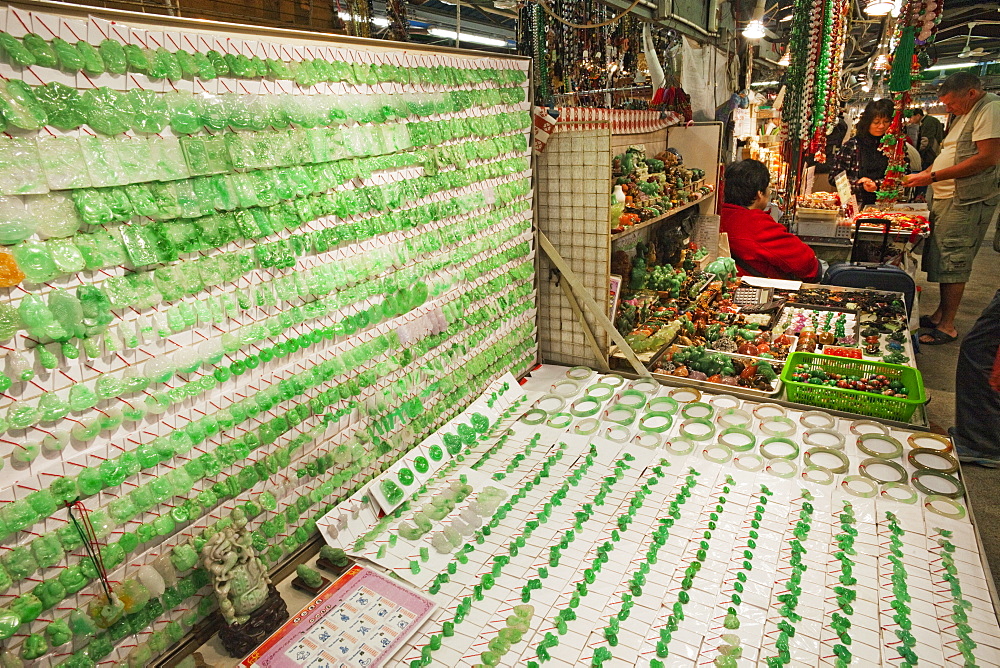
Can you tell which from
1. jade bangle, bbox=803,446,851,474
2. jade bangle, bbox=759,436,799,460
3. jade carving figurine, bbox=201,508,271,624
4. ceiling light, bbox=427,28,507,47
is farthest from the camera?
ceiling light, bbox=427,28,507,47

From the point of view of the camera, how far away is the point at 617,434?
249 cm

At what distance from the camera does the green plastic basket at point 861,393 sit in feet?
8.07

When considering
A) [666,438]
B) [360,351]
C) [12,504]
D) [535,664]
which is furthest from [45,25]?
[666,438]

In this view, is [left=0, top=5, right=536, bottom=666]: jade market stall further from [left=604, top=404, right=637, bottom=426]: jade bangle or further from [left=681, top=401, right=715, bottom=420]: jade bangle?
[left=681, top=401, right=715, bottom=420]: jade bangle

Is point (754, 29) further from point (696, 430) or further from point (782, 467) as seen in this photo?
point (782, 467)

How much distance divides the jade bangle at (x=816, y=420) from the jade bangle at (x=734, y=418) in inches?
A: 8.9

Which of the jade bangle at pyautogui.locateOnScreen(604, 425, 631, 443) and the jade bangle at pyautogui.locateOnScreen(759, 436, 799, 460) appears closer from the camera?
the jade bangle at pyautogui.locateOnScreen(759, 436, 799, 460)

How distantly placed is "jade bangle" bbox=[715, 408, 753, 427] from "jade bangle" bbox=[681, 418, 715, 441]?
68mm

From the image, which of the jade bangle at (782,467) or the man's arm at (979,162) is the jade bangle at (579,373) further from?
the man's arm at (979,162)

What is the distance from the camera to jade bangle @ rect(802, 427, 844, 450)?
2312mm

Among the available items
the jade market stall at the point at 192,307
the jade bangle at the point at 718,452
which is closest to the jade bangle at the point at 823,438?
the jade bangle at the point at 718,452

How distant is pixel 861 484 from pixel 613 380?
1151 mm

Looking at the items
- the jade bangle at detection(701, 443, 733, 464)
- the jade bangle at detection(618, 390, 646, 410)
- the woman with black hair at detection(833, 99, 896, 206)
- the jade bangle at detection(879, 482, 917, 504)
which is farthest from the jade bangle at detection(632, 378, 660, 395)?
the woman with black hair at detection(833, 99, 896, 206)

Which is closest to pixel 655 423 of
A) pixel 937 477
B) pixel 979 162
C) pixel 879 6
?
pixel 937 477
